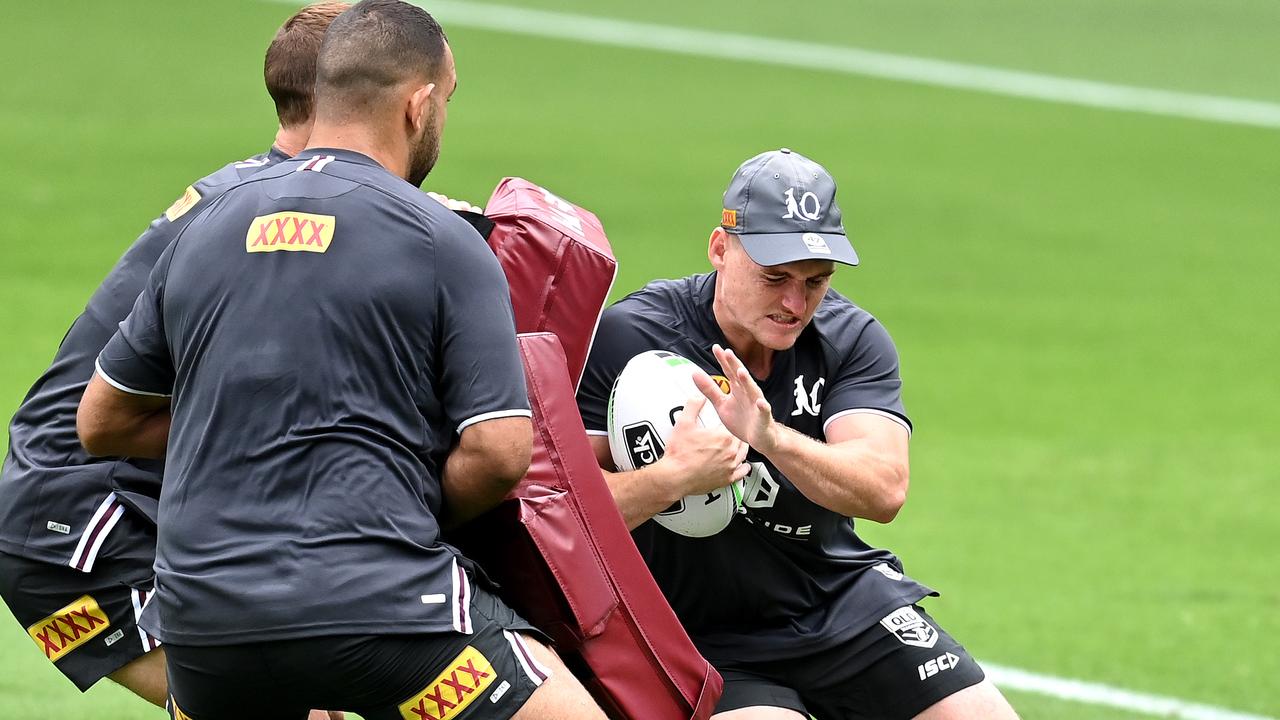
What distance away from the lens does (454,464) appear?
385 cm

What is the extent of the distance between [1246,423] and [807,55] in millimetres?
12117

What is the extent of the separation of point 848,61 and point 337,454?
2043 cm

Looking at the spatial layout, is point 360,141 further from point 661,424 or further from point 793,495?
point 793,495

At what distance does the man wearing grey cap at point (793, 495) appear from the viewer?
4887 millimetres

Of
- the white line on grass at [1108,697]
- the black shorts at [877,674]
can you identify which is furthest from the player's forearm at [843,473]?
the white line on grass at [1108,697]

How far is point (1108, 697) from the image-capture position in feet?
25.3

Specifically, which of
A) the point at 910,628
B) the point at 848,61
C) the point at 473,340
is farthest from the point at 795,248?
the point at 848,61

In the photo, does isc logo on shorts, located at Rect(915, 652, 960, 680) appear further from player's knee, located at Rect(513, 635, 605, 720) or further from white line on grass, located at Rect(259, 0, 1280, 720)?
white line on grass, located at Rect(259, 0, 1280, 720)

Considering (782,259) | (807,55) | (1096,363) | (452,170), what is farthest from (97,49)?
(782,259)

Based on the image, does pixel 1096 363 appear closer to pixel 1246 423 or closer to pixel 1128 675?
pixel 1246 423

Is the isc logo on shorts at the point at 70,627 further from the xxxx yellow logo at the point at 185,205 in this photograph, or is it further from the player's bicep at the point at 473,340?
the player's bicep at the point at 473,340

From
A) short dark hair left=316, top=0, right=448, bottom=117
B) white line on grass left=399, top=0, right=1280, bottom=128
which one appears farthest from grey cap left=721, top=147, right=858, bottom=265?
white line on grass left=399, top=0, right=1280, bottom=128

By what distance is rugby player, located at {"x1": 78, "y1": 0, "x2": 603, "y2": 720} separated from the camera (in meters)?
3.66

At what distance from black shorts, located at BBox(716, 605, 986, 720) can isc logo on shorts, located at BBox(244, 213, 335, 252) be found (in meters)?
1.93
